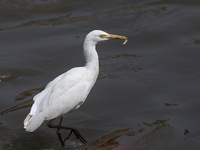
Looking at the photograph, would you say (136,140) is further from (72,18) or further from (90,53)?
(72,18)

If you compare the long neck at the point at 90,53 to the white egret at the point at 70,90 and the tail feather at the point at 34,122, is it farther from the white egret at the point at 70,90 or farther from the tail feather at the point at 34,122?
the tail feather at the point at 34,122

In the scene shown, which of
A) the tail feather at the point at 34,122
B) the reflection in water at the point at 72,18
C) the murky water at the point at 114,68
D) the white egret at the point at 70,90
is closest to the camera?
the tail feather at the point at 34,122

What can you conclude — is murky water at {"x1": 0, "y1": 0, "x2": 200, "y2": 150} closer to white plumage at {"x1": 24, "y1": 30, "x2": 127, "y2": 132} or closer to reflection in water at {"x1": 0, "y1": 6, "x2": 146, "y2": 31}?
reflection in water at {"x1": 0, "y1": 6, "x2": 146, "y2": 31}

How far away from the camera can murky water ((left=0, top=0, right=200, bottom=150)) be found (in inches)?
267

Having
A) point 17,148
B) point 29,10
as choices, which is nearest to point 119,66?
point 17,148

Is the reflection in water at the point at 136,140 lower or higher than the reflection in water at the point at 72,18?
lower

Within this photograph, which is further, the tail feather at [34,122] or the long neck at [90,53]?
the long neck at [90,53]

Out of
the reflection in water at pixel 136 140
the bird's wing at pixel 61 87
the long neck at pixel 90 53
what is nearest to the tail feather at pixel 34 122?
the bird's wing at pixel 61 87

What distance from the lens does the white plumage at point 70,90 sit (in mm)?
6273

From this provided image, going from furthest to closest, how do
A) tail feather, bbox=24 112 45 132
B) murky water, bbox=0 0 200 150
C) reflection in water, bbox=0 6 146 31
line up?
reflection in water, bbox=0 6 146 31
murky water, bbox=0 0 200 150
tail feather, bbox=24 112 45 132

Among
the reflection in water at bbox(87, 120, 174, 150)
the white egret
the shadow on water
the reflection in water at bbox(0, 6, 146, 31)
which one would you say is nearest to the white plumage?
the white egret

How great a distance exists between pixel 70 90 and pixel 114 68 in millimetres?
3022

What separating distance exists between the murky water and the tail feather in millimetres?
619

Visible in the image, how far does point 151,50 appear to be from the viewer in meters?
9.98
